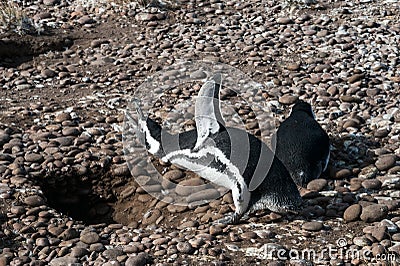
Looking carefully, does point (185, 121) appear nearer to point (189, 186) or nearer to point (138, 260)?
point (189, 186)

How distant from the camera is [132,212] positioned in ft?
14.6

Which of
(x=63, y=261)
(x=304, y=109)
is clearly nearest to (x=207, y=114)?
(x=304, y=109)

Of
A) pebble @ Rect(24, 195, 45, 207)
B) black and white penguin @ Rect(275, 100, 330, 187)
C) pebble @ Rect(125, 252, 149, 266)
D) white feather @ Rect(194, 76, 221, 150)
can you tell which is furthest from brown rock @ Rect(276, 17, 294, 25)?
pebble @ Rect(125, 252, 149, 266)

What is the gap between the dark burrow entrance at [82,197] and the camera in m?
Result: 4.53

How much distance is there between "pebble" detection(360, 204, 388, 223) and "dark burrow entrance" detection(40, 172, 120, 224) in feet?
5.04

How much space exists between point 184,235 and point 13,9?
3.76m

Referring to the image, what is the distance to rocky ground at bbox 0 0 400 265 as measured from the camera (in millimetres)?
3801

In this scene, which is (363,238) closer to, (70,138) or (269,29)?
(70,138)

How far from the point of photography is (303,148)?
14.4 feet

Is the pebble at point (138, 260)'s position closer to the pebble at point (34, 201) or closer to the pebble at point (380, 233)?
the pebble at point (34, 201)

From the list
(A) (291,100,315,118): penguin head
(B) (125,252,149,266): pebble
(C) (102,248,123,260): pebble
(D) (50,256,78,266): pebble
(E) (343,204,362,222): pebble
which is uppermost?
(A) (291,100,315,118): penguin head

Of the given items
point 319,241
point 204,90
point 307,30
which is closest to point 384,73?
point 307,30

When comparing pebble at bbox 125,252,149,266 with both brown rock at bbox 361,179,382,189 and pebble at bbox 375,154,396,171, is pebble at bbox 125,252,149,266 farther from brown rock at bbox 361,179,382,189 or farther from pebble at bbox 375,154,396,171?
pebble at bbox 375,154,396,171

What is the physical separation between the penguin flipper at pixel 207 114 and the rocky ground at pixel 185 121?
449 mm
